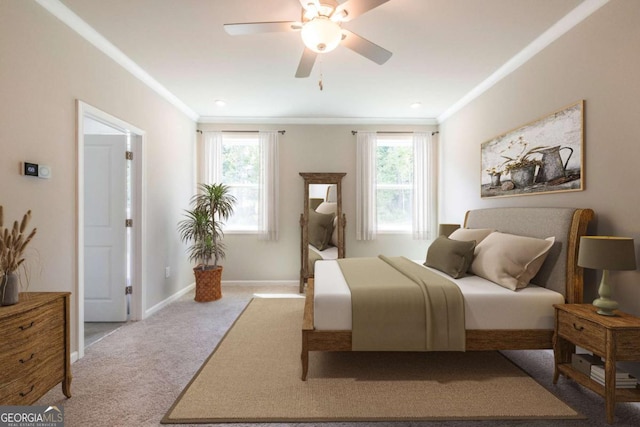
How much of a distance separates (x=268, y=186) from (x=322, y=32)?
10.4 feet

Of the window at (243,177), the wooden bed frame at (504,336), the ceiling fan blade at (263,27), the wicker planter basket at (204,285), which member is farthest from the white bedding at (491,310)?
the window at (243,177)

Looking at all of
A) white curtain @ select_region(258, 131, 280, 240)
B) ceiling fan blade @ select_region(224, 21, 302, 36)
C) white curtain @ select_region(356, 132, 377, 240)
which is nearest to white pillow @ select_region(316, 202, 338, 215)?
white curtain @ select_region(356, 132, 377, 240)

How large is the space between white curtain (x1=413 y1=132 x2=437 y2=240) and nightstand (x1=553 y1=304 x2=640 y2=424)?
2926mm

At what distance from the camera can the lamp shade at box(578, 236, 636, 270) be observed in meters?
1.72

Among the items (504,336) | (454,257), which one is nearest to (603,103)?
(454,257)

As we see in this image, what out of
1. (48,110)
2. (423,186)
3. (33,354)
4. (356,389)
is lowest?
(356,389)

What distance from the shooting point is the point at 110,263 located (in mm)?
3363

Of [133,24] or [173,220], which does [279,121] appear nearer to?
[173,220]

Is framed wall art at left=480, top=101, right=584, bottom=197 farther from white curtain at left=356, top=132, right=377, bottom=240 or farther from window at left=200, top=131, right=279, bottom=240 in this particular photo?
window at left=200, top=131, right=279, bottom=240

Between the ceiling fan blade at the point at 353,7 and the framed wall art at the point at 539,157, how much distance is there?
5.88 ft

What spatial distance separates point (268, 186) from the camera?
16.0ft

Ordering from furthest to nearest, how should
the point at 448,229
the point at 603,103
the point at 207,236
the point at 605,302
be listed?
the point at 207,236 → the point at 448,229 → the point at 603,103 → the point at 605,302

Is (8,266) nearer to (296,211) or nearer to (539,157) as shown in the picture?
(296,211)

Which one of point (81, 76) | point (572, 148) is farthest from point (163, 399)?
point (572, 148)
